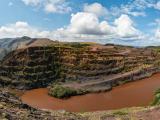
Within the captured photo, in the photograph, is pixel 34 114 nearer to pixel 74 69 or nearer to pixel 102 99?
pixel 102 99

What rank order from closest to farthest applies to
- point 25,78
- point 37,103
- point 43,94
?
point 37,103, point 43,94, point 25,78

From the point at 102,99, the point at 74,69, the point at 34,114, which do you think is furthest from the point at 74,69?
the point at 34,114

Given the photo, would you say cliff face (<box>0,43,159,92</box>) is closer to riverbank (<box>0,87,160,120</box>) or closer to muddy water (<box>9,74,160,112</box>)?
muddy water (<box>9,74,160,112</box>)

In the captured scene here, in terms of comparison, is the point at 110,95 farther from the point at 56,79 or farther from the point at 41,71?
the point at 41,71

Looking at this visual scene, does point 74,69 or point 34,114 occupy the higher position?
point 74,69

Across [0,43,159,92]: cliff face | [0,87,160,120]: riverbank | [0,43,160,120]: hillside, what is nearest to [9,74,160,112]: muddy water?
[0,43,160,120]: hillside

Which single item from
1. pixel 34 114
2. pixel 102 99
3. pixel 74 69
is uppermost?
pixel 74 69

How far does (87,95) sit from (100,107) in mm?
5401

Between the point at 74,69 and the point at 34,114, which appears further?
the point at 74,69

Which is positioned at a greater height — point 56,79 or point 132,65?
point 132,65

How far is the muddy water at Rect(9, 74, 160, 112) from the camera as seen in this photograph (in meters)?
21.7

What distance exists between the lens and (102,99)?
24.0m

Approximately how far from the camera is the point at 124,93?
25.9 metres

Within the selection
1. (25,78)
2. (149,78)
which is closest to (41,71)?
(25,78)
